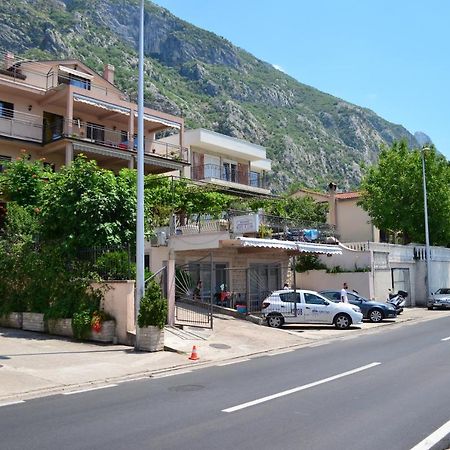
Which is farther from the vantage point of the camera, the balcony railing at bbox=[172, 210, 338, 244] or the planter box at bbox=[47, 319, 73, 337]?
the balcony railing at bbox=[172, 210, 338, 244]

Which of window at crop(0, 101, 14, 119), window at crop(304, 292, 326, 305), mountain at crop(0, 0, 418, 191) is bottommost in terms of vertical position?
window at crop(304, 292, 326, 305)

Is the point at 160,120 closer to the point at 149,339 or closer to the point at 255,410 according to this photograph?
the point at 149,339

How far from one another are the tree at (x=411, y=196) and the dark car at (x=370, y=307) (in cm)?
1541

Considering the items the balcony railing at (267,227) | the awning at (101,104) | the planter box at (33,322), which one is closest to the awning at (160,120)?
the awning at (101,104)

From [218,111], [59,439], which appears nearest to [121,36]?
[218,111]

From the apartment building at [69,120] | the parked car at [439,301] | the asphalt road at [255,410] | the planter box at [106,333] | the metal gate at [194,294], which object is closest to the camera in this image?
the asphalt road at [255,410]

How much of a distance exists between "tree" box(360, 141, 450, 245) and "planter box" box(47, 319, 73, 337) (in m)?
27.9

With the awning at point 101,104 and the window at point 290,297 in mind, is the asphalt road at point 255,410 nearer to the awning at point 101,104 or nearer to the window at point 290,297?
the window at point 290,297

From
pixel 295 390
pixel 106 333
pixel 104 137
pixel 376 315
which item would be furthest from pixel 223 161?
pixel 295 390

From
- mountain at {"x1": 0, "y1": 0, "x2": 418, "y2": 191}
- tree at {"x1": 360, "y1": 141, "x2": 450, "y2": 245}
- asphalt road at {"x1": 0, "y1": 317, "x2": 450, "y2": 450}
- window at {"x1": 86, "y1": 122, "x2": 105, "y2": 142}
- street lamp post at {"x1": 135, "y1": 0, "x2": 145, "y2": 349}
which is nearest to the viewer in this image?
asphalt road at {"x1": 0, "y1": 317, "x2": 450, "y2": 450}

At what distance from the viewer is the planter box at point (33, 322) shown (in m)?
18.3

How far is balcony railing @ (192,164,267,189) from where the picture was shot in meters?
41.5

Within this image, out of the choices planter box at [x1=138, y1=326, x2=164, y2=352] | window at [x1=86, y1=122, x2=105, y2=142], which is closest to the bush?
planter box at [x1=138, y1=326, x2=164, y2=352]

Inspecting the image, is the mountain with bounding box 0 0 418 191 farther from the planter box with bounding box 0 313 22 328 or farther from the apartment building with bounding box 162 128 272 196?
the planter box with bounding box 0 313 22 328
